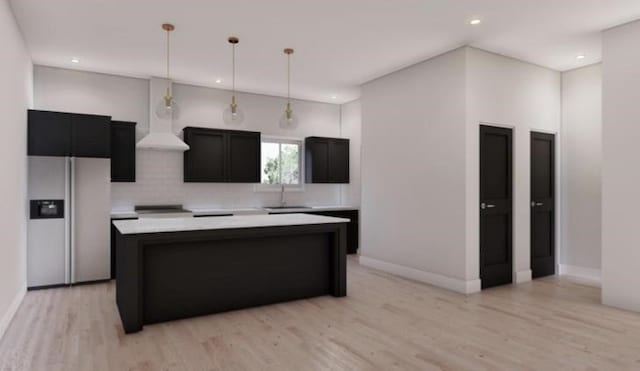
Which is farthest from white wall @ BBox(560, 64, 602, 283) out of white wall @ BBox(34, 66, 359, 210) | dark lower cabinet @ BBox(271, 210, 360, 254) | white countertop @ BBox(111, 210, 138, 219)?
white countertop @ BBox(111, 210, 138, 219)

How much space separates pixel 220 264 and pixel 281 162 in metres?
3.79

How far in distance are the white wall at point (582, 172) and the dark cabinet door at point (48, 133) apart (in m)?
6.94

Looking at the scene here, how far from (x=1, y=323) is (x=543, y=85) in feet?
22.7

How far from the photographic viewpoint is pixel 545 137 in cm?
562

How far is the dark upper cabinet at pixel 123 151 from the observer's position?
5652 millimetres

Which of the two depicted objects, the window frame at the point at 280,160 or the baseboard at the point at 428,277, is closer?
the baseboard at the point at 428,277

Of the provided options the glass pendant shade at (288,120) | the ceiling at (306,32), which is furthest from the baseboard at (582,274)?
the glass pendant shade at (288,120)

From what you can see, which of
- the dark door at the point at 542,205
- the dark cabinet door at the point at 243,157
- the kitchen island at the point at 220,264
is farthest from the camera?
the dark cabinet door at the point at 243,157

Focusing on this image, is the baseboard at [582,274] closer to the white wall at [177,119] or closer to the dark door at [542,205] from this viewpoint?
the dark door at [542,205]

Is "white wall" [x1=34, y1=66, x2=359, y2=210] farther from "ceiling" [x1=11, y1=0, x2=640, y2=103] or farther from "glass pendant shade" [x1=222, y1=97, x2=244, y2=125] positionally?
"glass pendant shade" [x1=222, y1=97, x2=244, y2=125]

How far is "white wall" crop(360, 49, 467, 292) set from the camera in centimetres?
484

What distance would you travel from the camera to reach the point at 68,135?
4957 mm

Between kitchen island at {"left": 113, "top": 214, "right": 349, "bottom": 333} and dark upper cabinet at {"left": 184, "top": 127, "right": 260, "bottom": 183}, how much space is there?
7.10ft

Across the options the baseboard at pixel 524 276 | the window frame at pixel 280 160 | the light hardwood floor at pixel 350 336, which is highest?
the window frame at pixel 280 160
